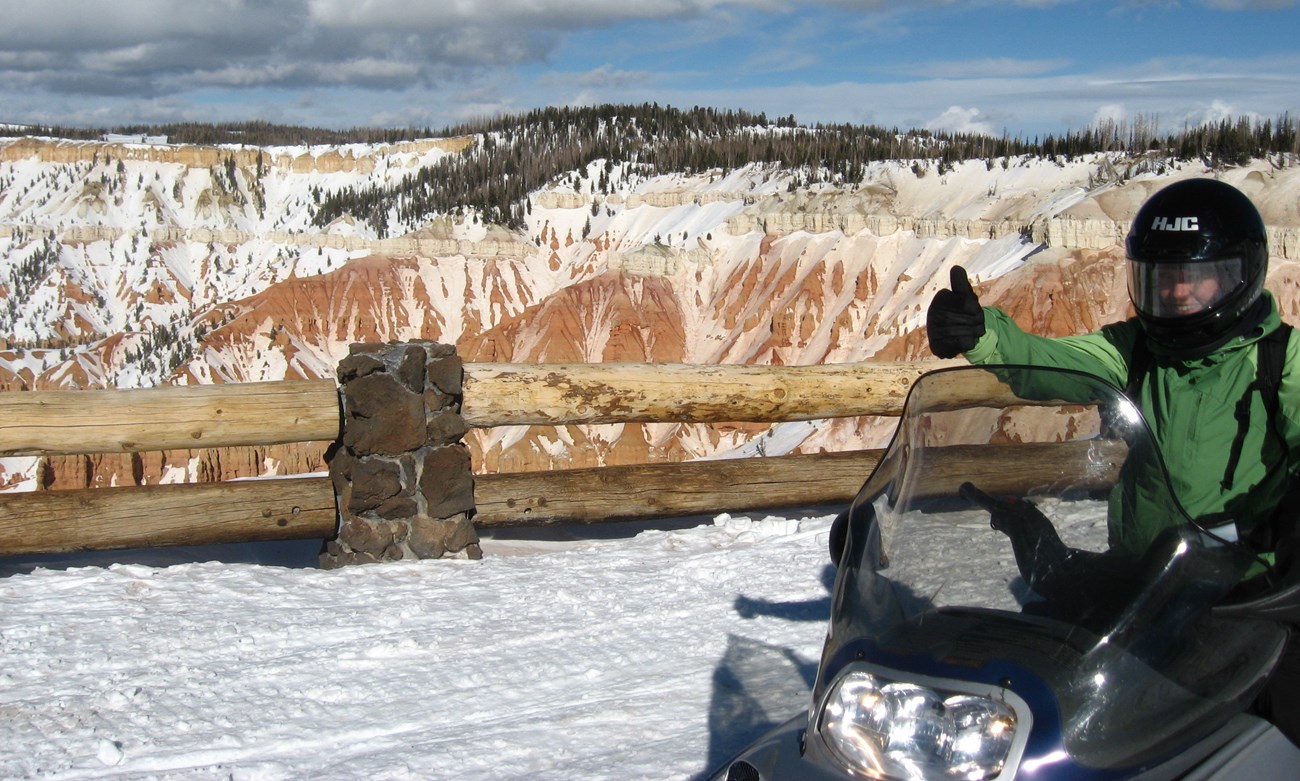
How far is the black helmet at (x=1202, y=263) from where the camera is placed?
2.65 metres

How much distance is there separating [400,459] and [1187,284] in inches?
164

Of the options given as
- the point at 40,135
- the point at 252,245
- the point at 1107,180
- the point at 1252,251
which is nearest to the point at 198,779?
the point at 1252,251

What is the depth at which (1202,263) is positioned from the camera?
2652mm

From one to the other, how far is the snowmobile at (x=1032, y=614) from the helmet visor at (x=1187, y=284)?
0.53 meters

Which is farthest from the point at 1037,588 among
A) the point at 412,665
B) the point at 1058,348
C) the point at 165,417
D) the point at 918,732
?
the point at 165,417

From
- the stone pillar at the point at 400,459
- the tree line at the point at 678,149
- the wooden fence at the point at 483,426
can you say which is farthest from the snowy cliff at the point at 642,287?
the stone pillar at the point at 400,459

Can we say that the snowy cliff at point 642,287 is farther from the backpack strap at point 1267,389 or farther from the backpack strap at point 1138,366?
the backpack strap at point 1267,389

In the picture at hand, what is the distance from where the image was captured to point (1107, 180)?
42.1 metres

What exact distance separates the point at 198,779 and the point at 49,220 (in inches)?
5874

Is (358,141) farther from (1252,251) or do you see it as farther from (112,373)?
(1252,251)

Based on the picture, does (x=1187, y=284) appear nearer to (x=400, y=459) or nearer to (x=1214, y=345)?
(x=1214, y=345)

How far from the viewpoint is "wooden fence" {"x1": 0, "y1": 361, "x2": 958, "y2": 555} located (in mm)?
5305

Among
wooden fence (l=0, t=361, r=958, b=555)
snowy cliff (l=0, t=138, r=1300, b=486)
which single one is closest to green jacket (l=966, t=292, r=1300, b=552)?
wooden fence (l=0, t=361, r=958, b=555)

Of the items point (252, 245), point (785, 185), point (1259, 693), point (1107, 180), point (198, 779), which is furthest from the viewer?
point (252, 245)
